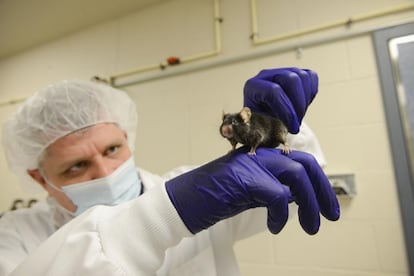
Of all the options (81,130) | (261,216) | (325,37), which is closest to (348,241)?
(261,216)

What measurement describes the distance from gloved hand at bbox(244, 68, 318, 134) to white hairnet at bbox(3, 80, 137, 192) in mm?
684

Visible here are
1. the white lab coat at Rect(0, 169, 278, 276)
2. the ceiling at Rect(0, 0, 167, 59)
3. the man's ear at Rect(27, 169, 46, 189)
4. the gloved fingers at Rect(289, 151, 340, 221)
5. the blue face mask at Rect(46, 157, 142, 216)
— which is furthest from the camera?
the ceiling at Rect(0, 0, 167, 59)

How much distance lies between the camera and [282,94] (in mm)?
632

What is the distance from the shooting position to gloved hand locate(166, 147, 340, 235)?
0.59 meters

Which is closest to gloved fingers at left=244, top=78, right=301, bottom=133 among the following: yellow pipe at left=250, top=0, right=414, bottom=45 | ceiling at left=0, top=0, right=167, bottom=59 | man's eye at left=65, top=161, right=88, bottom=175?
man's eye at left=65, top=161, right=88, bottom=175

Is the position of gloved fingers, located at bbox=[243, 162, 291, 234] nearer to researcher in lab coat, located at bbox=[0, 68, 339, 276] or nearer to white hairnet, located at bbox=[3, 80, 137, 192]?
researcher in lab coat, located at bbox=[0, 68, 339, 276]

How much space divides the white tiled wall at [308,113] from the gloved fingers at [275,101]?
688mm

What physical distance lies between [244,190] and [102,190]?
598 mm

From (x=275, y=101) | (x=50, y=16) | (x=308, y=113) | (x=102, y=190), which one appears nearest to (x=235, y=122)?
(x=275, y=101)

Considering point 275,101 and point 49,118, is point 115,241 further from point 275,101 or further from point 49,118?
point 49,118

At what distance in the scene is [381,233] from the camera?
110 cm

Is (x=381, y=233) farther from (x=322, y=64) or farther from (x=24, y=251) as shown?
(x=24, y=251)

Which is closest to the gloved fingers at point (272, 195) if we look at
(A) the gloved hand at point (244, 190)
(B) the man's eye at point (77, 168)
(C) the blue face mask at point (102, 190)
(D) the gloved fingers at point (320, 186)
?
(A) the gloved hand at point (244, 190)

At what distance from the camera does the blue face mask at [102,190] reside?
951mm
